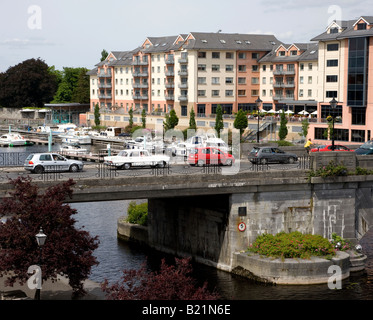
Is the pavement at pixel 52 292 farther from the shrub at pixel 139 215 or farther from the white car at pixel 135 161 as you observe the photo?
the shrub at pixel 139 215

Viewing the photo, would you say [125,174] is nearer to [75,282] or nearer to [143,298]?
[75,282]

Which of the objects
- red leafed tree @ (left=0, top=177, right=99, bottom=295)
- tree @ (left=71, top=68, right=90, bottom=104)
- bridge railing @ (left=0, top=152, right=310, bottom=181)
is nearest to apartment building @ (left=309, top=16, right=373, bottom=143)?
bridge railing @ (left=0, top=152, right=310, bottom=181)

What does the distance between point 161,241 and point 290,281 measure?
38.1ft

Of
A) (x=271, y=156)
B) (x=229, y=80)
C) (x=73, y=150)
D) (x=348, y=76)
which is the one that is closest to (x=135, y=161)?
(x=271, y=156)

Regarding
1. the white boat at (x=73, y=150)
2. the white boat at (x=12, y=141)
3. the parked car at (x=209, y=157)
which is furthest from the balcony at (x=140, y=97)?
the parked car at (x=209, y=157)

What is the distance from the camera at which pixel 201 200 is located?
142 feet

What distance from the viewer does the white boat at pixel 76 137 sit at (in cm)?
11919

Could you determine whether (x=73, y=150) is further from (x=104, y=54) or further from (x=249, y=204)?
(x=104, y=54)

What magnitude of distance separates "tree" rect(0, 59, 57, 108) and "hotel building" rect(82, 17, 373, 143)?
34.7 meters

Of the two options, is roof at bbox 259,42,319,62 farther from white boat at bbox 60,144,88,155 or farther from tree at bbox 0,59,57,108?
tree at bbox 0,59,57,108

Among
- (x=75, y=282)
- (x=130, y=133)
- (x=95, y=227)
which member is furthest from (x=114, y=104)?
(x=75, y=282)

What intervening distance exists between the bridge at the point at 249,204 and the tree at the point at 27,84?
444 ft

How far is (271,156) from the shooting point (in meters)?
47.6

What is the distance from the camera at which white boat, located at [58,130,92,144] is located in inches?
4692
